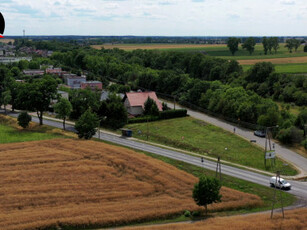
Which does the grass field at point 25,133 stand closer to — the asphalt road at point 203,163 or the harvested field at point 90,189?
the asphalt road at point 203,163

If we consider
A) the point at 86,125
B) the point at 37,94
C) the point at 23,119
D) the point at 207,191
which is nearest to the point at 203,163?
the point at 207,191

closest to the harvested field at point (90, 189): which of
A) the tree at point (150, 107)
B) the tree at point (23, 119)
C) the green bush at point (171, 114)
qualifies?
the tree at point (23, 119)

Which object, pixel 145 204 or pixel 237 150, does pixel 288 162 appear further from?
pixel 145 204

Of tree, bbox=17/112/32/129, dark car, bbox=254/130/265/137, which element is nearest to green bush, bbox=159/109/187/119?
dark car, bbox=254/130/265/137

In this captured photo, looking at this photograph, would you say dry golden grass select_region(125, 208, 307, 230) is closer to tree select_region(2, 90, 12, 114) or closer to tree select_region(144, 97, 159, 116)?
tree select_region(144, 97, 159, 116)

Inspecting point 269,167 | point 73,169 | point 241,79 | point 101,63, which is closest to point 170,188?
point 73,169

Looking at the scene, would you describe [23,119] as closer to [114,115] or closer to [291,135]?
[114,115]
